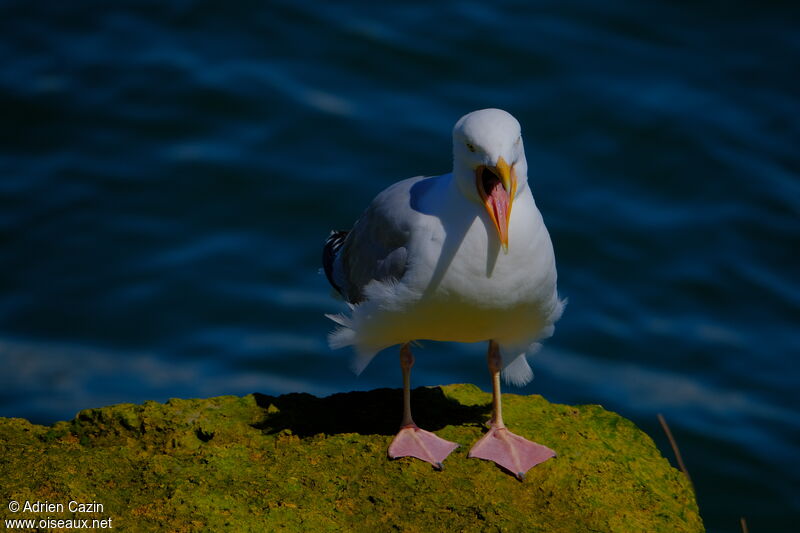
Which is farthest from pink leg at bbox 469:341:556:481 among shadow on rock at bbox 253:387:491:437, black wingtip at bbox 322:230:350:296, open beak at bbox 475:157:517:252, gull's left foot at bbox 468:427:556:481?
black wingtip at bbox 322:230:350:296

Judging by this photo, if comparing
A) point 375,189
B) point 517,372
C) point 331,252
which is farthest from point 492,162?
point 375,189

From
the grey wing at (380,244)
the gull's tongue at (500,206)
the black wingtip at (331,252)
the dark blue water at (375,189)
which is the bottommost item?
the dark blue water at (375,189)

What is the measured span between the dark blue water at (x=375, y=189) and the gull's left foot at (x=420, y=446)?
3.67m

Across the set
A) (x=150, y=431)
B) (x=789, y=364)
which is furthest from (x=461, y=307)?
(x=789, y=364)

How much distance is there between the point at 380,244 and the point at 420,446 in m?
1.13

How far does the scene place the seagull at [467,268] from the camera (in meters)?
5.28

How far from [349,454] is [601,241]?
597 cm

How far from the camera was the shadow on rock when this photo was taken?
5.91 m

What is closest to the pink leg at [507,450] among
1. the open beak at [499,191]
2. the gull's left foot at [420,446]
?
the gull's left foot at [420,446]

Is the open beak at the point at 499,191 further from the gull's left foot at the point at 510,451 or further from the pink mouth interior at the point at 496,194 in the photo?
the gull's left foot at the point at 510,451

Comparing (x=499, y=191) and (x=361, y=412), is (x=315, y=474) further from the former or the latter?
(x=499, y=191)

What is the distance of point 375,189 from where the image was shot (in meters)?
11.3

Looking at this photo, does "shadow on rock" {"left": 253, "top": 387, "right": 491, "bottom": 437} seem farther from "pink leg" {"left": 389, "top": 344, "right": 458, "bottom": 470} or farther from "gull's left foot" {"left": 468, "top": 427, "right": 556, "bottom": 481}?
"gull's left foot" {"left": 468, "top": 427, "right": 556, "bottom": 481}

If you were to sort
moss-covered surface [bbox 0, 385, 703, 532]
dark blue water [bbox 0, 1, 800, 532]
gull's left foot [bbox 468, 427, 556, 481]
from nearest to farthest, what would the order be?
moss-covered surface [bbox 0, 385, 703, 532], gull's left foot [bbox 468, 427, 556, 481], dark blue water [bbox 0, 1, 800, 532]
